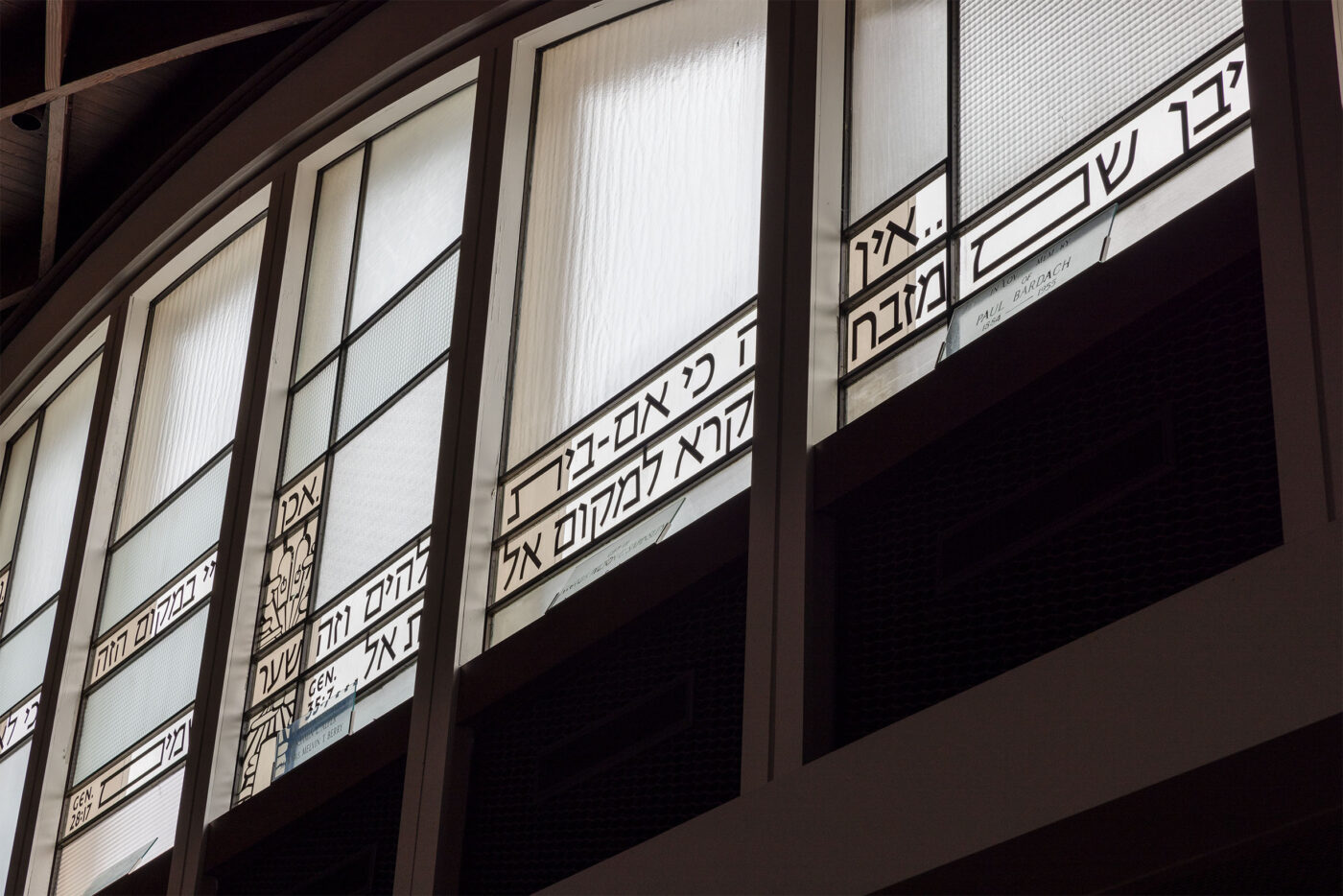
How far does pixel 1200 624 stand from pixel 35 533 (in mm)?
6013

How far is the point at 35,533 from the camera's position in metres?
7.31

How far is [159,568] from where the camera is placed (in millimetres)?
6281

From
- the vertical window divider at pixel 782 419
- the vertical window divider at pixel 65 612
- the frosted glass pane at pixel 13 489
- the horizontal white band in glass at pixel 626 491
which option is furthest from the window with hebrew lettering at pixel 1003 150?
the frosted glass pane at pixel 13 489

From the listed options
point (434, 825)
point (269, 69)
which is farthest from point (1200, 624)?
point (269, 69)

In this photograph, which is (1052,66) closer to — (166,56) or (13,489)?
(166,56)

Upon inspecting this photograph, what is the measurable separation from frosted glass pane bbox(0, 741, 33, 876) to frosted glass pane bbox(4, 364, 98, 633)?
68 cm

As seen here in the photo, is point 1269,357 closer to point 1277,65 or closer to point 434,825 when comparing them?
point 1277,65

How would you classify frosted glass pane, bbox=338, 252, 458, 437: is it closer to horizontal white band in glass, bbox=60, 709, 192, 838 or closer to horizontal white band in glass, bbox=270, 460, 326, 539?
horizontal white band in glass, bbox=270, 460, 326, 539

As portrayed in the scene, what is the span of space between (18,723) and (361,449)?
95.5 inches

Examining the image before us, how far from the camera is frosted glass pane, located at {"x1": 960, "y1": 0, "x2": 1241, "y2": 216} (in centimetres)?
343

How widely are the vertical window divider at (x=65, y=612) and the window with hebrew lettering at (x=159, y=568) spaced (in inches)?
3.8

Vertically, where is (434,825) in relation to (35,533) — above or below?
below

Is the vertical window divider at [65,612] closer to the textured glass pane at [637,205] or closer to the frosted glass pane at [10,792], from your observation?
the frosted glass pane at [10,792]

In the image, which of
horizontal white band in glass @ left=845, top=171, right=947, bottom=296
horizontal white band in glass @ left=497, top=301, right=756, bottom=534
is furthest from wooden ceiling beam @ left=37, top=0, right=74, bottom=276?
horizontal white band in glass @ left=845, top=171, right=947, bottom=296
